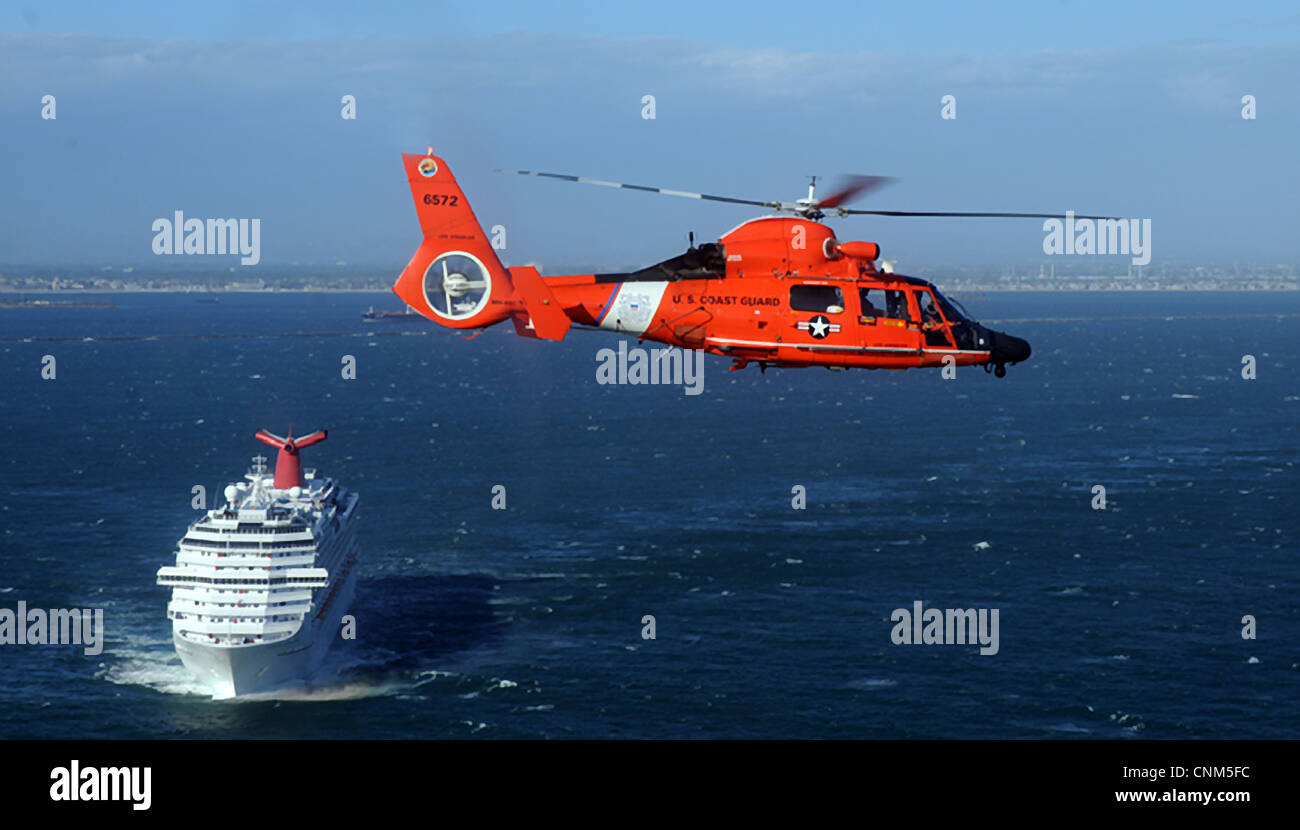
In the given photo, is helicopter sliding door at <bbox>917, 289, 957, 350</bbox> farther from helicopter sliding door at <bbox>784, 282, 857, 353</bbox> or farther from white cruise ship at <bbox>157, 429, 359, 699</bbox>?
white cruise ship at <bbox>157, 429, 359, 699</bbox>

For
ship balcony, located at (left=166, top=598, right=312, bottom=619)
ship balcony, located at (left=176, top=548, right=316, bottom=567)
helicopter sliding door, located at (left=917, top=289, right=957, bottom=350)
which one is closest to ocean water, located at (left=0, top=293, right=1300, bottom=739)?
ship balcony, located at (left=166, top=598, right=312, bottom=619)

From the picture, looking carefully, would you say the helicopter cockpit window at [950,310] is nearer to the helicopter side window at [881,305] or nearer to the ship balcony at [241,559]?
the helicopter side window at [881,305]

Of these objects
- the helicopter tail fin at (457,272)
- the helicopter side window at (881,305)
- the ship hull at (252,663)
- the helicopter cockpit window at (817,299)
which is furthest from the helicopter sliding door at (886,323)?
the ship hull at (252,663)

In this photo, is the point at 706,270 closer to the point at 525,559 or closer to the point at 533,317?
the point at 533,317

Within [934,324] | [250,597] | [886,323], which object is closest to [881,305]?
[886,323]
